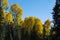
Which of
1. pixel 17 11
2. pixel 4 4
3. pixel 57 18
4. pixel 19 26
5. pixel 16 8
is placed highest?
pixel 16 8

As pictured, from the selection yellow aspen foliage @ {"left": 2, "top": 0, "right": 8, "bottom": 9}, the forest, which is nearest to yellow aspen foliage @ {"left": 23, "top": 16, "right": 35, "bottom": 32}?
the forest

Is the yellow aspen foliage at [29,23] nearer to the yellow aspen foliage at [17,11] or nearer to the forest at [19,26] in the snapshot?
the forest at [19,26]

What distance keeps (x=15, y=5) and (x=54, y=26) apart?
66276 mm

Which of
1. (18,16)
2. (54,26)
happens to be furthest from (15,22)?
(54,26)

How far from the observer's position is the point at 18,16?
106 metres

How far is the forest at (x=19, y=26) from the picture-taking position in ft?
259

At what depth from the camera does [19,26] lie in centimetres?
9488

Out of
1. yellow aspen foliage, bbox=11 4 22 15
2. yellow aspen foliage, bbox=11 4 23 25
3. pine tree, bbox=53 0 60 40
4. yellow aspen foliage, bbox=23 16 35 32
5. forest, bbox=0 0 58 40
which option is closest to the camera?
pine tree, bbox=53 0 60 40

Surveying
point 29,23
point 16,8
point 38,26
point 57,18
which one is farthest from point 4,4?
point 57,18

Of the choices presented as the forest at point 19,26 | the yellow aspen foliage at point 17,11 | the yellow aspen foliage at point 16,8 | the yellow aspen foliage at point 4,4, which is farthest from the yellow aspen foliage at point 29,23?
the yellow aspen foliage at point 4,4

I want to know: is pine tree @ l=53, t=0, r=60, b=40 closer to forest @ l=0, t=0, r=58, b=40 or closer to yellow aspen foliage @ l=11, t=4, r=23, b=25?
forest @ l=0, t=0, r=58, b=40

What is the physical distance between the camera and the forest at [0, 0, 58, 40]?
7899cm

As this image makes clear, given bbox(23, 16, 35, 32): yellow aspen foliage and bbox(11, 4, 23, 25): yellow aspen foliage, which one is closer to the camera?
bbox(23, 16, 35, 32): yellow aspen foliage

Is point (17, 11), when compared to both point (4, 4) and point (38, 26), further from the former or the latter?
point (4, 4)
